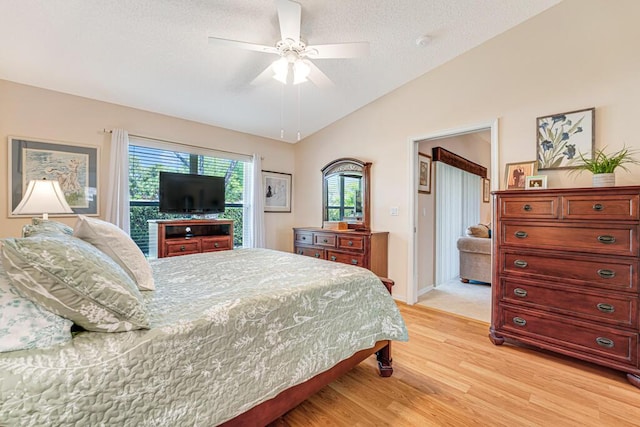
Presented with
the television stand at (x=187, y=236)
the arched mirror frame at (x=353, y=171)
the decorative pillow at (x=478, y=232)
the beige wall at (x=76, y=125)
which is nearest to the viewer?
the beige wall at (x=76, y=125)

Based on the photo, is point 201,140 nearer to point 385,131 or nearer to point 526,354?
point 385,131

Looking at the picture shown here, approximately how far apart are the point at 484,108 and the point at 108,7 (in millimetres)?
3538

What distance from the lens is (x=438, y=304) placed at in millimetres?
3586

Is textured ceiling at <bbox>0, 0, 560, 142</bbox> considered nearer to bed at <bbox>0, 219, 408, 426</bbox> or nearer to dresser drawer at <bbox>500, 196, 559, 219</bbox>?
dresser drawer at <bbox>500, 196, 559, 219</bbox>

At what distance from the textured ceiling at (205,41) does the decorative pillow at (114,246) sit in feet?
5.92

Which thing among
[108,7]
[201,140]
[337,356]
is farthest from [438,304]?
[108,7]

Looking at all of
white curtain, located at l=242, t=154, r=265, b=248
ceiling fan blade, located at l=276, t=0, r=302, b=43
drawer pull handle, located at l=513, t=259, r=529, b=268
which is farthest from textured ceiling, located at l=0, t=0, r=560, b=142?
drawer pull handle, located at l=513, t=259, r=529, b=268

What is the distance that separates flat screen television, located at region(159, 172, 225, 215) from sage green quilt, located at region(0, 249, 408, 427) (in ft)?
6.49

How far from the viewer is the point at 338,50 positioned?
223 centimetres

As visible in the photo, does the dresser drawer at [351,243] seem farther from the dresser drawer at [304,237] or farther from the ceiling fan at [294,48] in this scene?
the ceiling fan at [294,48]

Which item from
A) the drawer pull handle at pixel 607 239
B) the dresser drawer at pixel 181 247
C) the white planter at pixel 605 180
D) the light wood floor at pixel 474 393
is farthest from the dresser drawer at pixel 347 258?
the white planter at pixel 605 180

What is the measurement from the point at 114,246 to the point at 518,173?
3332 millimetres

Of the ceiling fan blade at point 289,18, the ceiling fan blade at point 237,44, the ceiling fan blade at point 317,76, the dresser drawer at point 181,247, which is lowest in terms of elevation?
the dresser drawer at point 181,247

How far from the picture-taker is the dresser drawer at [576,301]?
6.36ft
